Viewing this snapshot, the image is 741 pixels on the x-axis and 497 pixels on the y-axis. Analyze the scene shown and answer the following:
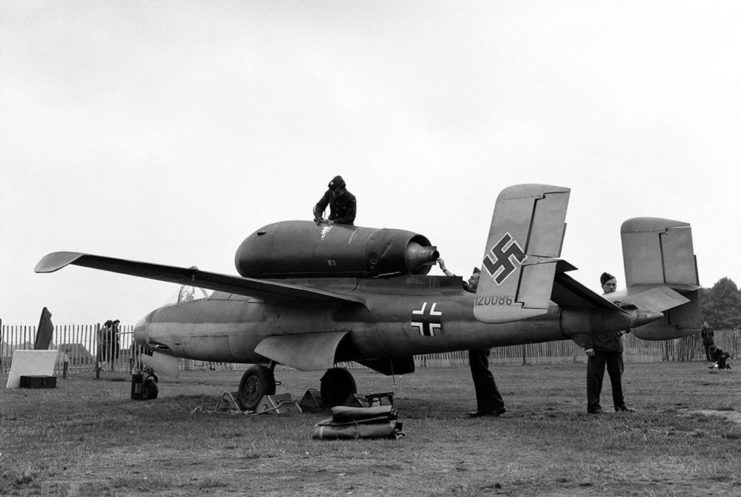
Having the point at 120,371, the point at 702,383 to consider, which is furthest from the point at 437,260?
the point at 120,371

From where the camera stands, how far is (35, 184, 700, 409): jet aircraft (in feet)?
34.7

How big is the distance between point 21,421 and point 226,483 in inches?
263

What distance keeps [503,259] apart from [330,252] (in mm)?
4208

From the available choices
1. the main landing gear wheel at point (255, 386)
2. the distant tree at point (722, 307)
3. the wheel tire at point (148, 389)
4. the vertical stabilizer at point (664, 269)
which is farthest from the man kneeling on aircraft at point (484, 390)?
the distant tree at point (722, 307)

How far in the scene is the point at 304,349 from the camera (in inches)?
539

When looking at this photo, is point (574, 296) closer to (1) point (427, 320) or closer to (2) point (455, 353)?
(1) point (427, 320)

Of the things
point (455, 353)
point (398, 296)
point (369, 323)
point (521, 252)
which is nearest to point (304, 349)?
point (369, 323)

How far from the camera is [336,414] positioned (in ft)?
31.2

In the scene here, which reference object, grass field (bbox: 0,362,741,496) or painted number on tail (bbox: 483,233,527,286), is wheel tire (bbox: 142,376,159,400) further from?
painted number on tail (bbox: 483,233,527,286)

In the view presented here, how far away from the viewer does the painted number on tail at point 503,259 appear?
10523 millimetres

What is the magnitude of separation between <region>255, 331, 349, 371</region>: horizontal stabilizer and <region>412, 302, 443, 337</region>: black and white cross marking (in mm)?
1472

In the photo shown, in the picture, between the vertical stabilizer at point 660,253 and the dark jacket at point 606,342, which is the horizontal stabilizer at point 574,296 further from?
the vertical stabilizer at point 660,253

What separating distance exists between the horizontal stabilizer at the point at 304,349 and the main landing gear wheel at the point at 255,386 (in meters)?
0.31

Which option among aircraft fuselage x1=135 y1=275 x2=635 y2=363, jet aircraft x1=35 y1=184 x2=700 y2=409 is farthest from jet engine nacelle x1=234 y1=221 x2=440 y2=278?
aircraft fuselage x1=135 y1=275 x2=635 y2=363
